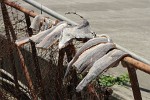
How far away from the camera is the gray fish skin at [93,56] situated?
2.28 metres

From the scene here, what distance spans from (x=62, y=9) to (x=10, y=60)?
6.04m

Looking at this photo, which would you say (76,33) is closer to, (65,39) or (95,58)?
(65,39)

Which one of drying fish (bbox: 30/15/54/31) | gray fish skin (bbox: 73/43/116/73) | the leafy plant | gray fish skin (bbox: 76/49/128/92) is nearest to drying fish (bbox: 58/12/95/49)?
gray fish skin (bbox: 73/43/116/73)

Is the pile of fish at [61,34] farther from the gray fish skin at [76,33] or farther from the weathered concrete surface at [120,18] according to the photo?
the weathered concrete surface at [120,18]

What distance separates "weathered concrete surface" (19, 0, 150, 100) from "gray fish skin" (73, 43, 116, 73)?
7.57ft

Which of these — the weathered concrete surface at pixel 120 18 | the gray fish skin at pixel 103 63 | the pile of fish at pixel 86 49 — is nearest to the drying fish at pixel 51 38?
the pile of fish at pixel 86 49

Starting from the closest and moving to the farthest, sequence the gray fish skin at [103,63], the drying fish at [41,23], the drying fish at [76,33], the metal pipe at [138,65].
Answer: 1. the metal pipe at [138,65]
2. the gray fish skin at [103,63]
3. the drying fish at [76,33]
4. the drying fish at [41,23]

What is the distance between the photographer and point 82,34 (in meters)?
2.57

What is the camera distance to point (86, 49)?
2.40 metres

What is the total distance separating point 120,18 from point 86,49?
7.05 m

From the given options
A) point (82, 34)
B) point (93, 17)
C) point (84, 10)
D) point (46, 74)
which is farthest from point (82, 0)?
point (82, 34)

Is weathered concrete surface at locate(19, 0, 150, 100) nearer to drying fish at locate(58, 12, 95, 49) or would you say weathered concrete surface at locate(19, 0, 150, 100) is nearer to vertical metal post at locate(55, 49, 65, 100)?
vertical metal post at locate(55, 49, 65, 100)

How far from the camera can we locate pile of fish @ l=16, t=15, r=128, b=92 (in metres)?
2.20

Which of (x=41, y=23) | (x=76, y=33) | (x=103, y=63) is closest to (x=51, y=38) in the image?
(x=76, y=33)
